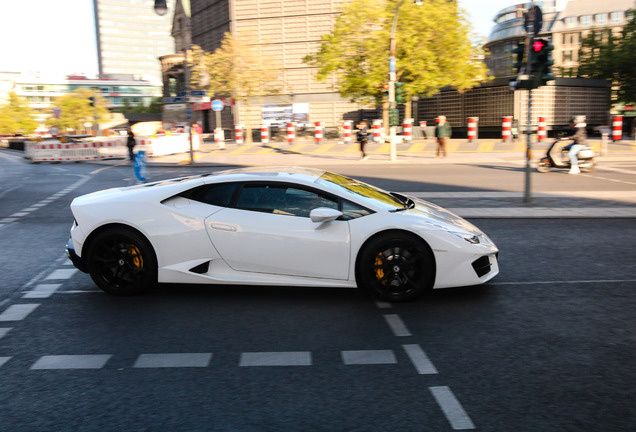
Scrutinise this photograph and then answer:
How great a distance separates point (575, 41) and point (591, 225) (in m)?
109

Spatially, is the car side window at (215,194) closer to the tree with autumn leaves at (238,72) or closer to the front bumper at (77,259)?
the front bumper at (77,259)

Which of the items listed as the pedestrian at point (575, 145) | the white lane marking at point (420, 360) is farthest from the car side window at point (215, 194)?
the pedestrian at point (575, 145)

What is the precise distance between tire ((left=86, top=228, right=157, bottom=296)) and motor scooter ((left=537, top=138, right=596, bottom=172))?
1562 cm

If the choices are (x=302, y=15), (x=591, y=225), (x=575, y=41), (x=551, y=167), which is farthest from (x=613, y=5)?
(x=591, y=225)

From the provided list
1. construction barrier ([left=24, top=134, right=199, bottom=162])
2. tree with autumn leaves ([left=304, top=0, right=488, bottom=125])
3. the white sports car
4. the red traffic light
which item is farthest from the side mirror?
tree with autumn leaves ([left=304, top=0, right=488, bottom=125])

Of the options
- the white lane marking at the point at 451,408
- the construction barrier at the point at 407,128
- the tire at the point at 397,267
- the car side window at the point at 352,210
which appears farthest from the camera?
the construction barrier at the point at 407,128

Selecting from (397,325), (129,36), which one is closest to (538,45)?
(397,325)

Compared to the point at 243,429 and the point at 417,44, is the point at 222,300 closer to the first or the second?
the point at 243,429

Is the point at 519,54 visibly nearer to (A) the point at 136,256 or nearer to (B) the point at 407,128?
(A) the point at 136,256

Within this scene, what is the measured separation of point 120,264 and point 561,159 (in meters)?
16.1

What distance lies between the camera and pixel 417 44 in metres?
32.5

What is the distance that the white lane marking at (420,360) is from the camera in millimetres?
3889

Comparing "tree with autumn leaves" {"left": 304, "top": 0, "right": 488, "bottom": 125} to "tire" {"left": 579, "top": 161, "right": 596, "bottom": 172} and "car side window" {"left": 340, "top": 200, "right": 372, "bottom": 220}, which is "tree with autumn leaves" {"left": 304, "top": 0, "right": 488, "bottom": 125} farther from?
"car side window" {"left": 340, "top": 200, "right": 372, "bottom": 220}

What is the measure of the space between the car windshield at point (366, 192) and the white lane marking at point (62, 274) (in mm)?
3166
